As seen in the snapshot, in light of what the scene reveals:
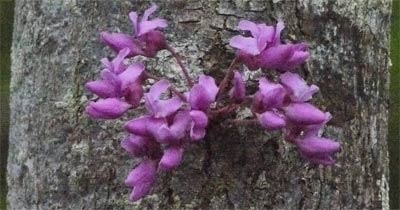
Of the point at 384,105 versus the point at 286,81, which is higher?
the point at 286,81

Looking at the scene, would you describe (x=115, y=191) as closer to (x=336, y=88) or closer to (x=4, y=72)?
(x=336, y=88)

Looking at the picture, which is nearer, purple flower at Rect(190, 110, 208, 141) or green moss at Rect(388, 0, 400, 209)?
purple flower at Rect(190, 110, 208, 141)

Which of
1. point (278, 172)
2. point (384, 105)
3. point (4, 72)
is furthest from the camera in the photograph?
point (4, 72)

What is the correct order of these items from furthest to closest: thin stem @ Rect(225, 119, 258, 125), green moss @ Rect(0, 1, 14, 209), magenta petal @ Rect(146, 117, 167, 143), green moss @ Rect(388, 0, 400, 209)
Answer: green moss @ Rect(0, 1, 14, 209), green moss @ Rect(388, 0, 400, 209), thin stem @ Rect(225, 119, 258, 125), magenta petal @ Rect(146, 117, 167, 143)

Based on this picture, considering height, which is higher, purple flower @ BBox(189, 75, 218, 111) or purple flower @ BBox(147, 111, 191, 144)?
purple flower @ BBox(189, 75, 218, 111)

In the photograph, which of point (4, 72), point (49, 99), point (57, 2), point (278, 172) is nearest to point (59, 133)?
point (49, 99)

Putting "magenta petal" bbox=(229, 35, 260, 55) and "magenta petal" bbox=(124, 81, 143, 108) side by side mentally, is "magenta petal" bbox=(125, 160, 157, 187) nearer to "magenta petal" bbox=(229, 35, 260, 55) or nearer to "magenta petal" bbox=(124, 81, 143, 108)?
"magenta petal" bbox=(124, 81, 143, 108)

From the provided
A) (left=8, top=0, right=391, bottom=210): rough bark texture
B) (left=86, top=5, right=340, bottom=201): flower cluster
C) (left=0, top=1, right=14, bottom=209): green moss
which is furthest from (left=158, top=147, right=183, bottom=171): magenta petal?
(left=0, top=1, right=14, bottom=209): green moss
